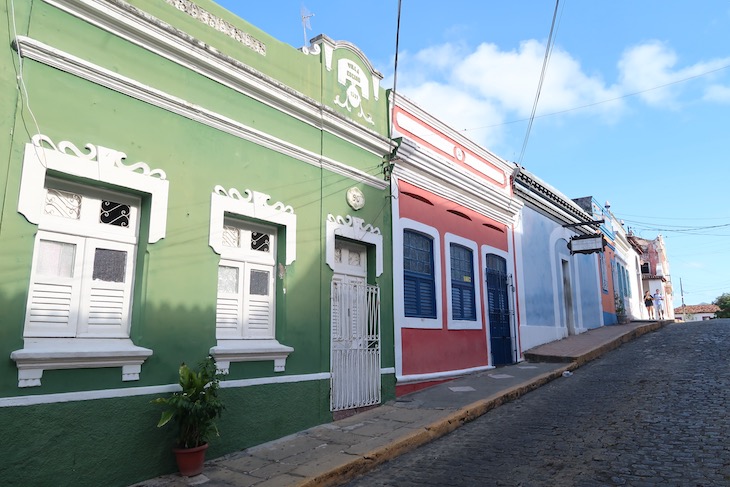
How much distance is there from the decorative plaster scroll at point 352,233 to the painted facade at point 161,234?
42 millimetres

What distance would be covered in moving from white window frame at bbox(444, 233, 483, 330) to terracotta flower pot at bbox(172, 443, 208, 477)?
5.93m

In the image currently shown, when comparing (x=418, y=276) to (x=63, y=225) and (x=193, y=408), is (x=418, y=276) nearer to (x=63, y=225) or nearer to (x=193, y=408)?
(x=193, y=408)

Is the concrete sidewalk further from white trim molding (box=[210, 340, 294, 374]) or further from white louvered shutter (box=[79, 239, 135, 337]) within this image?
white louvered shutter (box=[79, 239, 135, 337])

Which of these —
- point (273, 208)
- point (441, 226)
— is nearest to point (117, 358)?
point (273, 208)

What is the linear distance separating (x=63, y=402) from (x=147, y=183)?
2.26 metres

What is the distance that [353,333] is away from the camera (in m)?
7.65

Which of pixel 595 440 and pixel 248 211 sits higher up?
pixel 248 211

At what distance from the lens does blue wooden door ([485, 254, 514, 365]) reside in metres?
11.5

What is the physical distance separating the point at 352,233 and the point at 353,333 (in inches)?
62.1

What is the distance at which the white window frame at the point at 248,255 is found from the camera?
585 cm

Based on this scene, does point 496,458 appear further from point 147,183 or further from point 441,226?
point 441,226

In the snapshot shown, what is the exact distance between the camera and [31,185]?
4410 millimetres

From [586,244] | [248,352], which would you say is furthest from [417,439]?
[586,244]

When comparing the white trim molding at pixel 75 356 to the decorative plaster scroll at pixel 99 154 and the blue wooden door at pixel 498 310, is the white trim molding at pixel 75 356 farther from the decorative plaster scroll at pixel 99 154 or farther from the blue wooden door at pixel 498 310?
the blue wooden door at pixel 498 310
